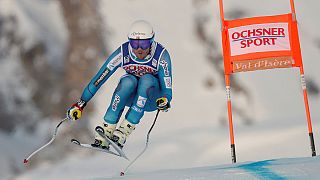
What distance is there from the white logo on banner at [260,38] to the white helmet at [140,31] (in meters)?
0.87

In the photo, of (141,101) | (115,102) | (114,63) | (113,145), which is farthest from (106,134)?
(114,63)

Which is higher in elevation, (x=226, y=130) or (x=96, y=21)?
(x=96, y=21)

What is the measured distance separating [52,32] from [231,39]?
11.4 ft

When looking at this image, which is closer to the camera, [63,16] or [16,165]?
[16,165]

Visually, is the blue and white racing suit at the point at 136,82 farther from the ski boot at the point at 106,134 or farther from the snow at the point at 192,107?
the snow at the point at 192,107

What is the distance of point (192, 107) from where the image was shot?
5.93m

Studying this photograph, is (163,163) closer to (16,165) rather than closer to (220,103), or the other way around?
(220,103)

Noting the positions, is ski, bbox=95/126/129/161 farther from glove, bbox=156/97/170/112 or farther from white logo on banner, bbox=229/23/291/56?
white logo on banner, bbox=229/23/291/56

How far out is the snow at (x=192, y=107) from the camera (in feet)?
17.6

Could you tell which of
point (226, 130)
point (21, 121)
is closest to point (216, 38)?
point (226, 130)

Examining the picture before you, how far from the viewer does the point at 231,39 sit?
4.43m

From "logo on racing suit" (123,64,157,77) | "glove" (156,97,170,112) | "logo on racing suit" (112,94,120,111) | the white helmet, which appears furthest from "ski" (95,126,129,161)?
the white helmet

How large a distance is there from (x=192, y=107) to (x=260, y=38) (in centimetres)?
179

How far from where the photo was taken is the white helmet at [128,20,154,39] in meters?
4.01
